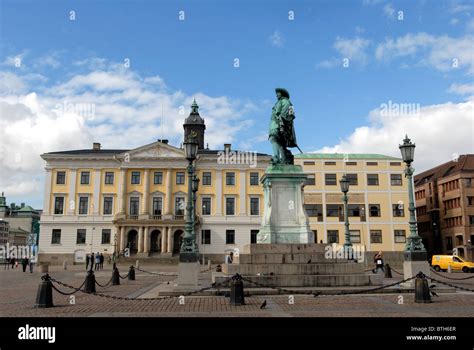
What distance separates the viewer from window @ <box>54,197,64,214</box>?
6166 centimetres

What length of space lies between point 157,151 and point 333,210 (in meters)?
26.2

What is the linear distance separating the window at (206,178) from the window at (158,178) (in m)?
6.05

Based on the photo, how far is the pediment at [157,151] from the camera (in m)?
63.3

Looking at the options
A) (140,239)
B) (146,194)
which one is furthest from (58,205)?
(140,239)

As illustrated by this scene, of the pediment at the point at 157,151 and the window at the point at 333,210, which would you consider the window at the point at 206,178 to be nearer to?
Answer: the pediment at the point at 157,151

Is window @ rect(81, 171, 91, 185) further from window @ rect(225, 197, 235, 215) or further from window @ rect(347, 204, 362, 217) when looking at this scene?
window @ rect(347, 204, 362, 217)

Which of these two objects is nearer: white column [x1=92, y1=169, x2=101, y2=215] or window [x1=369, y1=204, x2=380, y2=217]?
window [x1=369, y1=204, x2=380, y2=217]

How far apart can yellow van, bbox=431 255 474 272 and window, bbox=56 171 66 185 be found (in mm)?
48527

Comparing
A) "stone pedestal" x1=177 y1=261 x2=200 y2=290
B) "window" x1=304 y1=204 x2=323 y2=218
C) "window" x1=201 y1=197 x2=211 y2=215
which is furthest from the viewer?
"window" x1=201 y1=197 x2=211 y2=215

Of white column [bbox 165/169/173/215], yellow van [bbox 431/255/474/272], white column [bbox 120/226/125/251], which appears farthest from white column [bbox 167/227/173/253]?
yellow van [bbox 431/255/474/272]

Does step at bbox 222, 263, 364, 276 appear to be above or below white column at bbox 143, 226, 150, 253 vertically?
below

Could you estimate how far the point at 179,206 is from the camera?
62.8 metres

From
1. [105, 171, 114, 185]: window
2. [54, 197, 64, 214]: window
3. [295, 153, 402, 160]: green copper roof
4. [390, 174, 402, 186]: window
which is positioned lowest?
[54, 197, 64, 214]: window
